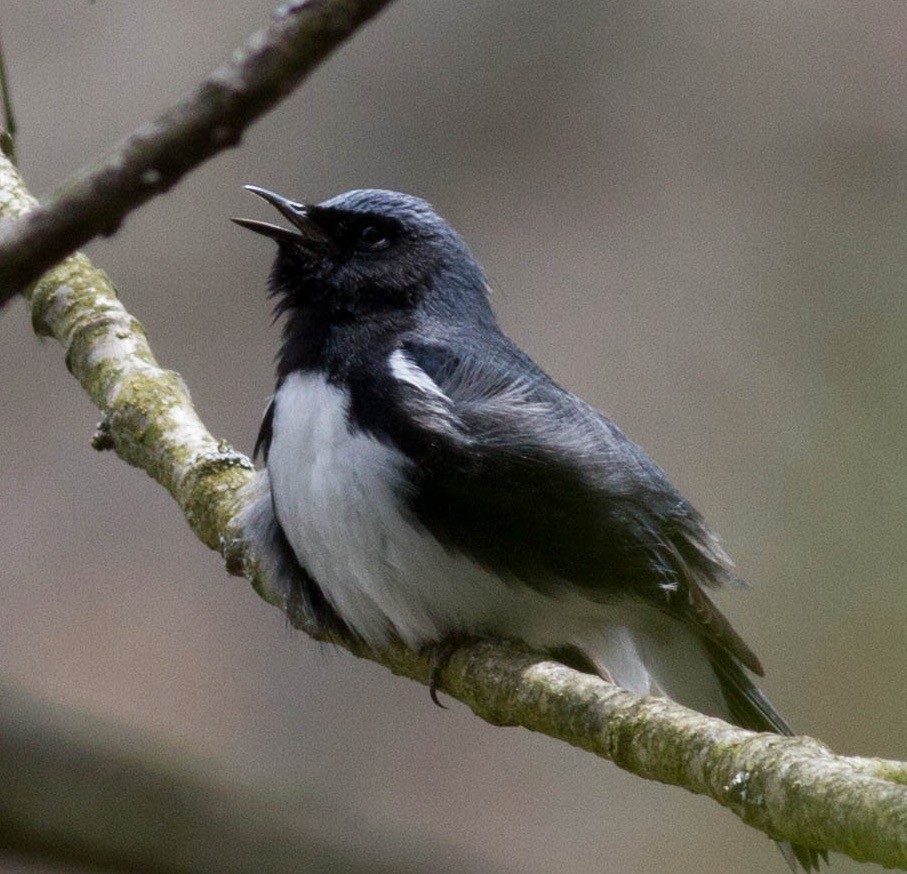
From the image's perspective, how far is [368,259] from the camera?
13.9 feet

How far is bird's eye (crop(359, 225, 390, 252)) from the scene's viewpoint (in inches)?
170

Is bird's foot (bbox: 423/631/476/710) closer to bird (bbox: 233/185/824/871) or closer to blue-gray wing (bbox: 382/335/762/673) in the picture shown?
bird (bbox: 233/185/824/871)

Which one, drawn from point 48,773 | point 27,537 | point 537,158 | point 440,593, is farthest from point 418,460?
point 537,158

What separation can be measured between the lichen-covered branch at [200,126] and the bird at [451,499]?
6.77ft

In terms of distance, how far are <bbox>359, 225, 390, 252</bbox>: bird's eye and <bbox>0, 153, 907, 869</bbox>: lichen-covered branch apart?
2.37 feet

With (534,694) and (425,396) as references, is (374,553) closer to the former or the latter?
(425,396)

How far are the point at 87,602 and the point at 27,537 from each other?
0.48 metres

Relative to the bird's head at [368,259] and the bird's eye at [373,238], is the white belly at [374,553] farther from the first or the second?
the bird's eye at [373,238]

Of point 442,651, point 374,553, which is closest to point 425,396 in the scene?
point 374,553

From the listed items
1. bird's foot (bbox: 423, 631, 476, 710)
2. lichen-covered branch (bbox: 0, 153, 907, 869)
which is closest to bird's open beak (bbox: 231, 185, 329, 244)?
lichen-covered branch (bbox: 0, 153, 907, 869)

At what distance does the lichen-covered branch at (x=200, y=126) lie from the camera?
1456 millimetres

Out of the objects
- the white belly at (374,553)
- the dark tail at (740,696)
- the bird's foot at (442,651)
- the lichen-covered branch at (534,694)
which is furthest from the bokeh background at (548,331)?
the bird's foot at (442,651)

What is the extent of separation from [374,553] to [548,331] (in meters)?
4.64

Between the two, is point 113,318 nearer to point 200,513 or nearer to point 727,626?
point 200,513
